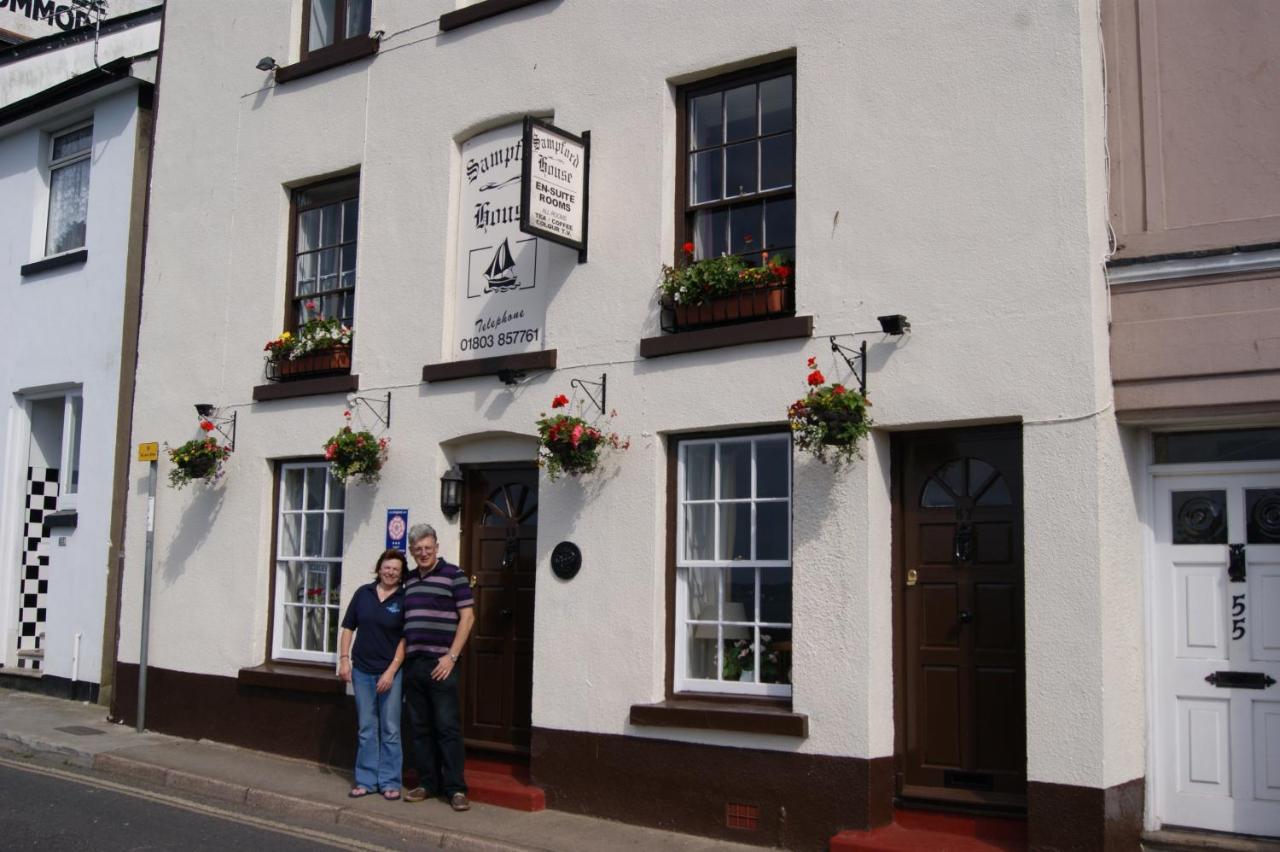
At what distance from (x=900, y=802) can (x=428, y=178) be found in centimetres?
670

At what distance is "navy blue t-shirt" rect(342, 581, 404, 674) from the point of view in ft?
33.9

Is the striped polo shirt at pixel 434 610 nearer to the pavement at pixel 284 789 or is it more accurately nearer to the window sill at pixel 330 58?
the pavement at pixel 284 789

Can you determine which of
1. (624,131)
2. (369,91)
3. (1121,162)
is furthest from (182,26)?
(1121,162)

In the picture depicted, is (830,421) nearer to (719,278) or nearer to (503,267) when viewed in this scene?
(719,278)

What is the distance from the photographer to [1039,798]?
301 inches

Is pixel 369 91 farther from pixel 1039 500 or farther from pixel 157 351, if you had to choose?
pixel 1039 500

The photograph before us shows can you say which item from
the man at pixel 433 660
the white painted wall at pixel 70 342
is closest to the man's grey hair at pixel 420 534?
the man at pixel 433 660

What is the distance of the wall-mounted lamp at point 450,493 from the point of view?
36.1 ft

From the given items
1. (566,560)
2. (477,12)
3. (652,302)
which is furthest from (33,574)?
(652,302)

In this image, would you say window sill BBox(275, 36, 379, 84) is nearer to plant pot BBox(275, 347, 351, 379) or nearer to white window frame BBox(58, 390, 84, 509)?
plant pot BBox(275, 347, 351, 379)

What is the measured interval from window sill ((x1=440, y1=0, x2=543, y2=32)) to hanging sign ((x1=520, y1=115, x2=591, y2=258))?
1.55 m

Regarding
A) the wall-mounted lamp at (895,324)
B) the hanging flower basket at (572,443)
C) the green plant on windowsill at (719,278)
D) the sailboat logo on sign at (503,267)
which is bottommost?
the hanging flower basket at (572,443)

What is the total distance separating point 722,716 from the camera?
8.85 metres

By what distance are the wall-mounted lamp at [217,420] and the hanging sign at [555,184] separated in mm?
4686
